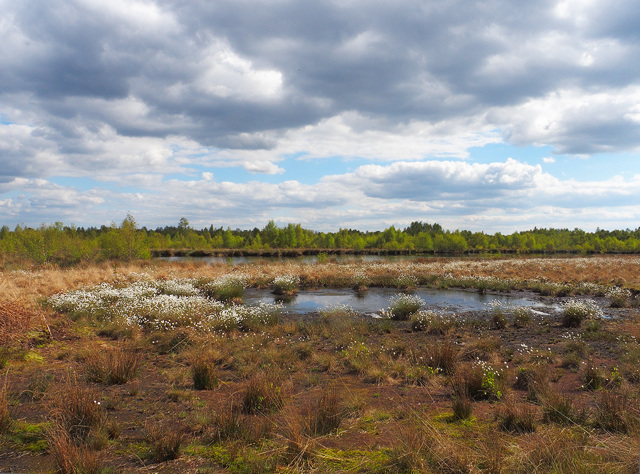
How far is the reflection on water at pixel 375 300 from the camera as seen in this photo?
63.9ft

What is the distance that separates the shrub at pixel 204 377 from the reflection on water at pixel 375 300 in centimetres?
1146

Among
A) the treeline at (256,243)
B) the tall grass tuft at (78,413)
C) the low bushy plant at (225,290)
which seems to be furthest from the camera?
the treeline at (256,243)

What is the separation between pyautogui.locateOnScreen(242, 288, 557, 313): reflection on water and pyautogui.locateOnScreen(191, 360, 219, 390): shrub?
37.6 feet

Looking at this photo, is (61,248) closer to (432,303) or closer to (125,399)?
(432,303)

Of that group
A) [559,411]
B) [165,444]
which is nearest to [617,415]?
[559,411]

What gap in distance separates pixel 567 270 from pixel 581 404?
111 ft

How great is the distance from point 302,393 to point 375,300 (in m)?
16.1

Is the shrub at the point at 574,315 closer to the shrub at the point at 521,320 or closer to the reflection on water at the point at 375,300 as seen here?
the shrub at the point at 521,320

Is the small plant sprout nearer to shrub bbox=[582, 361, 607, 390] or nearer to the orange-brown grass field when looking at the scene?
the orange-brown grass field

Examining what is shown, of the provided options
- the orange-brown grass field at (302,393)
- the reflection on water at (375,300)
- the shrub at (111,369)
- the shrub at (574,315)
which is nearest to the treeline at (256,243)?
the reflection on water at (375,300)

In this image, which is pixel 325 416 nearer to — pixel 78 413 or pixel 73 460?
pixel 73 460

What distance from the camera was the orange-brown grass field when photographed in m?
4.02

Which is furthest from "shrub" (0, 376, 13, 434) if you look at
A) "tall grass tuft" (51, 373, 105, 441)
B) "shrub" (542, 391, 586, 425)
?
"shrub" (542, 391, 586, 425)

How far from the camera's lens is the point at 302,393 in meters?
6.62
